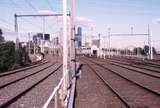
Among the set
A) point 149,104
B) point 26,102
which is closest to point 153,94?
point 149,104

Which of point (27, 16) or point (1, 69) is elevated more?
point (27, 16)

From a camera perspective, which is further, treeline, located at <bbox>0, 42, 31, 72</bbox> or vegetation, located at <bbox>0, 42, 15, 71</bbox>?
treeline, located at <bbox>0, 42, 31, 72</bbox>

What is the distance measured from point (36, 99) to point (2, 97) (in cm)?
176

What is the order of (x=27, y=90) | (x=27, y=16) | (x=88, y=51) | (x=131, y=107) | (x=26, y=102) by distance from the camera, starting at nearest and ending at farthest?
(x=131, y=107)
(x=26, y=102)
(x=27, y=90)
(x=27, y=16)
(x=88, y=51)

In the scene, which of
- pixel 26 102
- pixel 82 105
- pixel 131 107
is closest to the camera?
pixel 131 107

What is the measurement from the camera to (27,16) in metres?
54.8

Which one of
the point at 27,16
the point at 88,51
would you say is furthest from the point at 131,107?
the point at 88,51

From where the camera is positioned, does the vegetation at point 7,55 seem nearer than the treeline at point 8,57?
Yes

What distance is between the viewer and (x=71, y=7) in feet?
85.6

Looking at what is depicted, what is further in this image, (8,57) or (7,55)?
(8,57)

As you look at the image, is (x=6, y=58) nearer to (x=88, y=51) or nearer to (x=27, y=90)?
(x=27, y=90)

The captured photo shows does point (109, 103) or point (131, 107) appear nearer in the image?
point (131, 107)

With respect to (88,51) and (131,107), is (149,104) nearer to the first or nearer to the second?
(131,107)

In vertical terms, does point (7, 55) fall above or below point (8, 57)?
above
